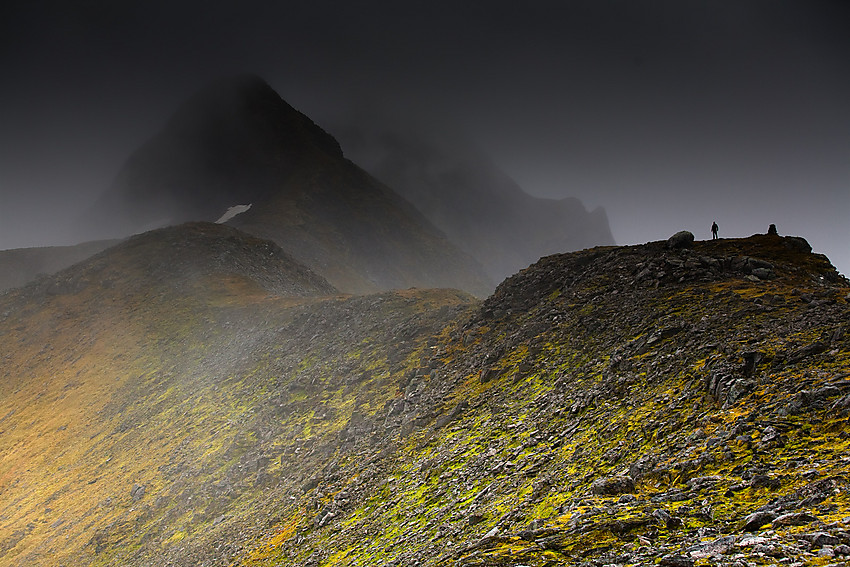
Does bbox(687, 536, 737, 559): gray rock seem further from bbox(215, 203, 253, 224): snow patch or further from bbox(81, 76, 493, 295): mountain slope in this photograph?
bbox(215, 203, 253, 224): snow patch

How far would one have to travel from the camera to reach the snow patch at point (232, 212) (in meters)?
167

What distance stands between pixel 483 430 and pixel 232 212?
159 metres

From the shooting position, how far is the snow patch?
167250 mm

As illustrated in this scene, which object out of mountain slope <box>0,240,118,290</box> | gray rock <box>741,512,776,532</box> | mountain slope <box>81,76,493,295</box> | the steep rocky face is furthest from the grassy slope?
mountain slope <box>0,240,118,290</box>

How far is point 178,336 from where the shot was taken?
220ft

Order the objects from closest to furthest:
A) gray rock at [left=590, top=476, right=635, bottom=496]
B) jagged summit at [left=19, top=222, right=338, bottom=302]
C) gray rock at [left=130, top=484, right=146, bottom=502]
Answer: gray rock at [left=590, top=476, right=635, bottom=496], gray rock at [left=130, top=484, right=146, bottom=502], jagged summit at [left=19, top=222, right=338, bottom=302]

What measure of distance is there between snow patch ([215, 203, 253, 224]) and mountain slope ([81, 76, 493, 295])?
246 cm

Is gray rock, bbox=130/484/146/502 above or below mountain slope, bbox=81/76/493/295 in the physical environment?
below

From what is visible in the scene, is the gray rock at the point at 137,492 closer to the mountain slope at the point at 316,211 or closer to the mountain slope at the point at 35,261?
the mountain slope at the point at 316,211

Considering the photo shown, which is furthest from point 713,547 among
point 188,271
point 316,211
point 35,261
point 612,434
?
point 35,261

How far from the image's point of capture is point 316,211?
525 ft

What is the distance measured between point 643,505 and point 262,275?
7581cm

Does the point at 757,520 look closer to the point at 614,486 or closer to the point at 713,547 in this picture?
the point at 713,547

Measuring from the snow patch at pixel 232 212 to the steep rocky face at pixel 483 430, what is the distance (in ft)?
350
